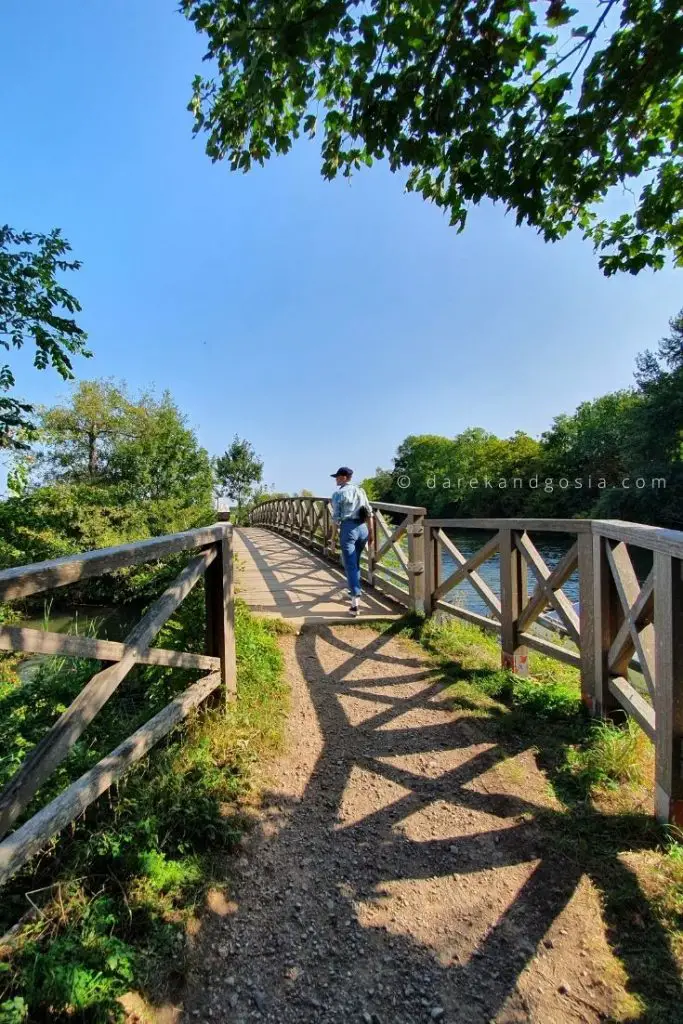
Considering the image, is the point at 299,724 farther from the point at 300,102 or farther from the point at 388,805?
the point at 300,102

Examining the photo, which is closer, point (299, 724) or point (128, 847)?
point (128, 847)

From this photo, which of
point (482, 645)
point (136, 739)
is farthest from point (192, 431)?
point (136, 739)

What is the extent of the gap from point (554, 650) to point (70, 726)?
3.23 meters

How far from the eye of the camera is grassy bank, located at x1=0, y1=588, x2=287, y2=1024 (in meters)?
1.34

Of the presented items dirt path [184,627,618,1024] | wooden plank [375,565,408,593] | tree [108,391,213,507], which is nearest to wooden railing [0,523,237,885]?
dirt path [184,627,618,1024]

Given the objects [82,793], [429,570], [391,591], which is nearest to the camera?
[82,793]

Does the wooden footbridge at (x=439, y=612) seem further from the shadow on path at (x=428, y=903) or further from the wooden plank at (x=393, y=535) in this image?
the shadow on path at (x=428, y=903)

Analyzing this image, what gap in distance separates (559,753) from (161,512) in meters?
9.33

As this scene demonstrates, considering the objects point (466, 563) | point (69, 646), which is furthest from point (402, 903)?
point (466, 563)

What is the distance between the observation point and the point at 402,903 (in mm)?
1833

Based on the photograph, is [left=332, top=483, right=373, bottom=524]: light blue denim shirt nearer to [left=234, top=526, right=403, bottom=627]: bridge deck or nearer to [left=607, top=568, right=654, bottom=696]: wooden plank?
[left=234, top=526, right=403, bottom=627]: bridge deck

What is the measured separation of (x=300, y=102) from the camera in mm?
2666

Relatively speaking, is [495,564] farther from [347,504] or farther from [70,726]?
[70,726]

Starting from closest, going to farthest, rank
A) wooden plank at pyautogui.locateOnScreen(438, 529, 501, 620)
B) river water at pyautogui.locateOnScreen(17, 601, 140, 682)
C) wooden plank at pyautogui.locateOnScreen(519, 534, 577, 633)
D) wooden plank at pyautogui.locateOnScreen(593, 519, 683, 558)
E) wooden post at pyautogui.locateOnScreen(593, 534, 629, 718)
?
wooden plank at pyautogui.locateOnScreen(593, 519, 683, 558) → wooden post at pyautogui.locateOnScreen(593, 534, 629, 718) → wooden plank at pyautogui.locateOnScreen(519, 534, 577, 633) → wooden plank at pyautogui.locateOnScreen(438, 529, 501, 620) → river water at pyautogui.locateOnScreen(17, 601, 140, 682)
